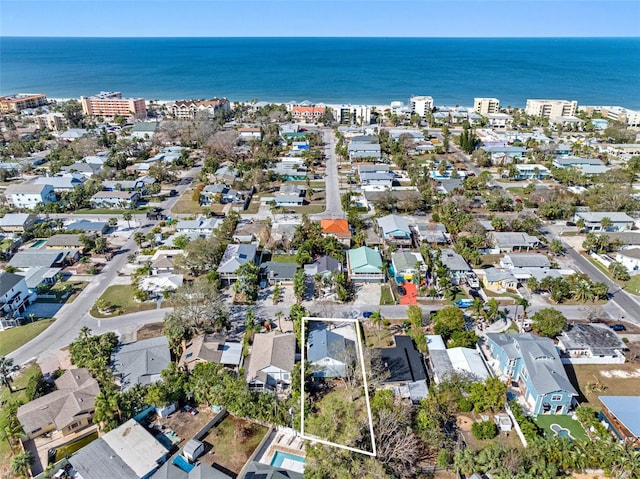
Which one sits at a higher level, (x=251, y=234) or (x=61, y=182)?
(x=61, y=182)

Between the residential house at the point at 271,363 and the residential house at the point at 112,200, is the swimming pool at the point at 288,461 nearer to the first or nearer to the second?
the residential house at the point at 271,363

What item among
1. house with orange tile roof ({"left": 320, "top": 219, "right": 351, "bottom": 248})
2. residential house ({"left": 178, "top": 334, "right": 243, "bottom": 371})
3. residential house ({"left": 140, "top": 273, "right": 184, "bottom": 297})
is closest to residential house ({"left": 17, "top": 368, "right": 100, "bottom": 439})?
residential house ({"left": 178, "top": 334, "right": 243, "bottom": 371})

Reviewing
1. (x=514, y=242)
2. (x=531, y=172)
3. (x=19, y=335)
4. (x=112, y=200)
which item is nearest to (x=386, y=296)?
(x=514, y=242)

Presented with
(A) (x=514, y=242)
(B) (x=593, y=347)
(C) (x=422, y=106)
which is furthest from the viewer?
(C) (x=422, y=106)

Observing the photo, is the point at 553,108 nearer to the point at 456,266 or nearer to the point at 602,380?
the point at 456,266

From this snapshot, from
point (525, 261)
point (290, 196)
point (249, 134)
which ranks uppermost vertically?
point (249, 134)

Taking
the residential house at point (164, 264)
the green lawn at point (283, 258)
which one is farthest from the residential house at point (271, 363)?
the residential house at point (164, 264)

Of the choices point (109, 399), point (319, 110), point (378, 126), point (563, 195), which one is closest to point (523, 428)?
point (109, 399)
